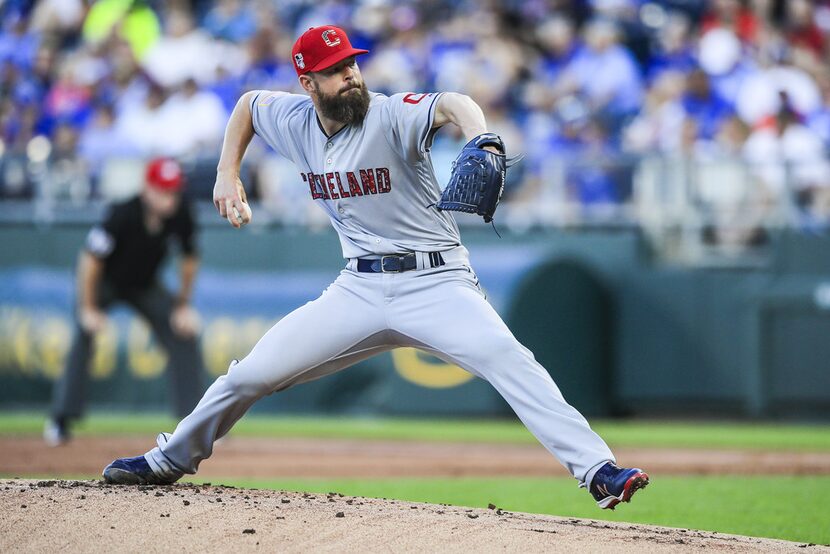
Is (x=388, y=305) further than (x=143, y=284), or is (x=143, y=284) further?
(x=143, y=284)

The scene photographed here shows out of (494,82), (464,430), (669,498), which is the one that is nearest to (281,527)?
(669,498)

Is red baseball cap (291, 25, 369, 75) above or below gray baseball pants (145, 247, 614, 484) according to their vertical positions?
above

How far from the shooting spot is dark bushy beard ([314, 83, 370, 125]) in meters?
5.43

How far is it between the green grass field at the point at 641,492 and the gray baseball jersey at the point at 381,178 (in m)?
1.89

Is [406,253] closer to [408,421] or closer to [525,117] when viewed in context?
[408,421]

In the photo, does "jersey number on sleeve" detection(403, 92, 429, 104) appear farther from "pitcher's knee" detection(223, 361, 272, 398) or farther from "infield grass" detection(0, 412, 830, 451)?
"infield grass" detection(0, 412, 830, 451)

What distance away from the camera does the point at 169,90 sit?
15484mm

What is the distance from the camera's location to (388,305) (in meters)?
5.43

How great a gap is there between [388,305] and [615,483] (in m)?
1.17

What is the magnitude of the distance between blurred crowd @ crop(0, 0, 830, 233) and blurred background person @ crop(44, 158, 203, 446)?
3085 mm

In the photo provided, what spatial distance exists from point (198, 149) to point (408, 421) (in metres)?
3.81

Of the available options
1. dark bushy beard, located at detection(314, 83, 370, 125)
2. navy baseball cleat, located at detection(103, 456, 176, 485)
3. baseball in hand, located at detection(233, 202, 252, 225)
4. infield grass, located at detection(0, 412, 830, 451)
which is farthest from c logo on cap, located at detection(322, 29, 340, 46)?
infield grass, located at detection(0, 412, 830, 451)

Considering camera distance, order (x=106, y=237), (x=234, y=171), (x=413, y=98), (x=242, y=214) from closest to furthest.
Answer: (x=413, y=98)
(x=242, y=214)
(x=234, y=171)
(x=106, y=237)

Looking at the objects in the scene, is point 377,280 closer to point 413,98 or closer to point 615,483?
point 413,98
